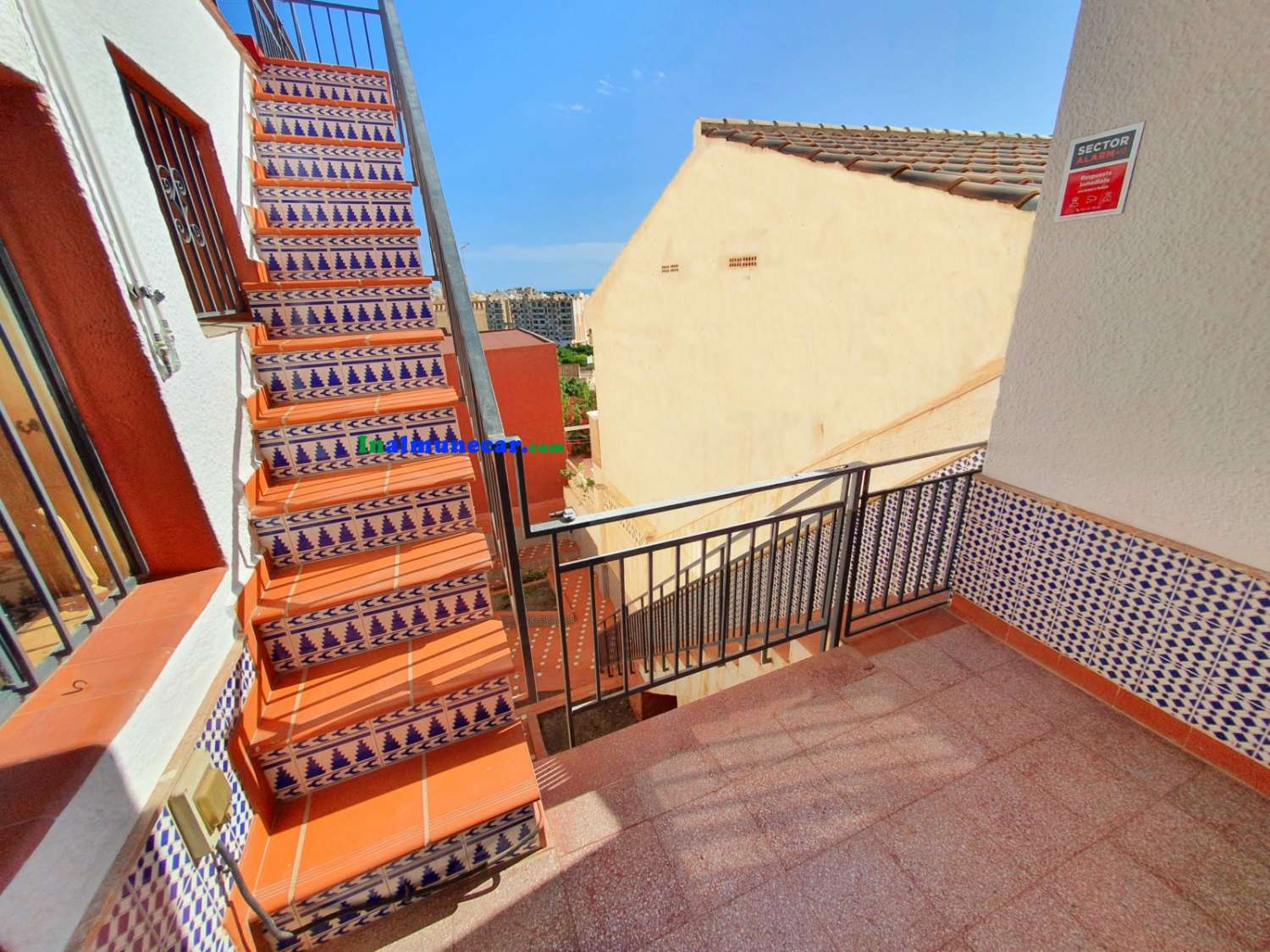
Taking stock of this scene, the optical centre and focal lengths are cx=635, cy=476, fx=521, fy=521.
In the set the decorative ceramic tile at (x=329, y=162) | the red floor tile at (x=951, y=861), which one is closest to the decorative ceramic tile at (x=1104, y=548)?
the red floor tile at (x=951, y=861)

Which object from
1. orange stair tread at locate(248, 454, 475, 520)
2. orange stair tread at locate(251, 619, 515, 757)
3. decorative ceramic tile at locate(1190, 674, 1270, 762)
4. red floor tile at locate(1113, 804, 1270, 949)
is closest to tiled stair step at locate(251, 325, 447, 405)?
orange stair tread at locate(248, 454, 475, 520)

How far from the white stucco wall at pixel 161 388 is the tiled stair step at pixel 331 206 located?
1.82 feet

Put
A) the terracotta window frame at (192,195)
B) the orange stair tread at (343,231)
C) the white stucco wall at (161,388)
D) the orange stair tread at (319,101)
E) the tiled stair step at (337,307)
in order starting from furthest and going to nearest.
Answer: the orange stair tread at (319,101) < the orange stair tread at (343,231) < the tiled stair step at (337,307) < the terracotta window frame at (192,195) < the white stucco wall at (161,388)

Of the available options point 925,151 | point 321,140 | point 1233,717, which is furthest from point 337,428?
point 925,151

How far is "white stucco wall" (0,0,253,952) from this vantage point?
37.2 inches

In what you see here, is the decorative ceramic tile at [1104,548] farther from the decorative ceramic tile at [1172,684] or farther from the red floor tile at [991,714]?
the red floor tile at [991,714]

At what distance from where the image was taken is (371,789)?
1.74 metres

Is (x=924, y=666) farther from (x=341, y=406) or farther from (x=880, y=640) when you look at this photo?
(x=341, y=406)

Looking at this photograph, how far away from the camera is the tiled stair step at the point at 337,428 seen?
227 cm

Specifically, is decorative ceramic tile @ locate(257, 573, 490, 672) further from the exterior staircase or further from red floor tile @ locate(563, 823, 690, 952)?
red floor tile @ locate(563, 823, 690, 952)

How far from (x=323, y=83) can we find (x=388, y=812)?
184 inches

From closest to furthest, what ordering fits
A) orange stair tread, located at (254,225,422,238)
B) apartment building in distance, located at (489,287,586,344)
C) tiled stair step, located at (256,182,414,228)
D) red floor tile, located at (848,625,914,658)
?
red floor tile, located at (848,625,914,658) < orange stair tread, located at (254,225,422,238) < tiled stair step, located at (256,182,414,228) < apartment building in distance, located at (489,287,586,344)

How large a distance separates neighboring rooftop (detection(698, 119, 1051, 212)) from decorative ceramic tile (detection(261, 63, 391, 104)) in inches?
126

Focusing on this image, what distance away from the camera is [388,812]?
65.3 inches
